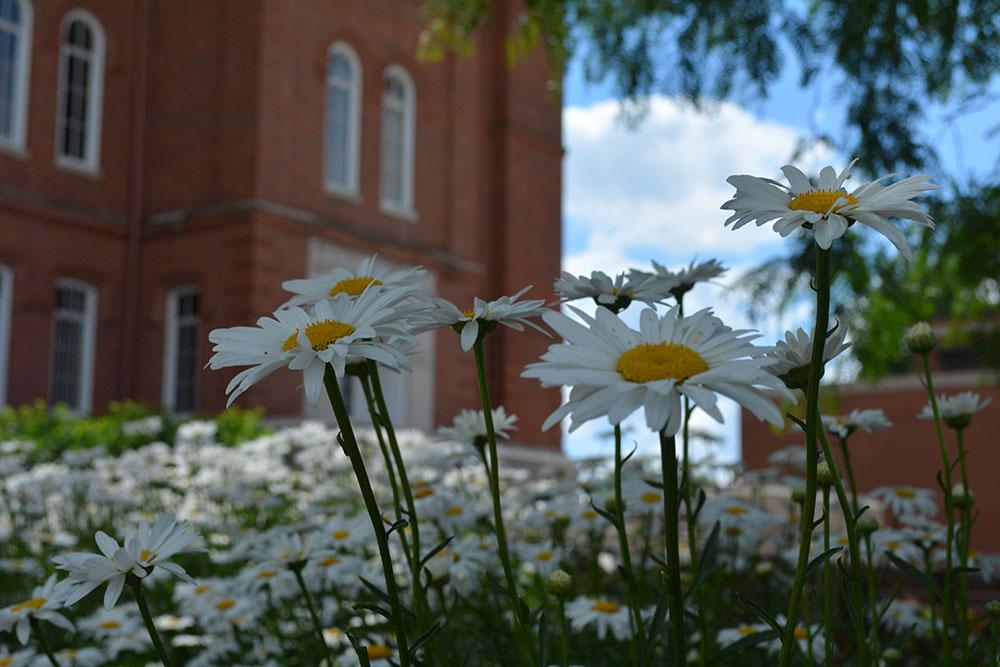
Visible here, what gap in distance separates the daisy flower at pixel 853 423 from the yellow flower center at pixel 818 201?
79 cm

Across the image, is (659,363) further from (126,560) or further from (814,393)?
(126,560)

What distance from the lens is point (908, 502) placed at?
139 inches

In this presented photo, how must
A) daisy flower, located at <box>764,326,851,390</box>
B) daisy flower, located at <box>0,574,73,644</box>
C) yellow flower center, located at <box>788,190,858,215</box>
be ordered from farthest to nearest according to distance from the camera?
daisy flower, located at <box>0,574,73,644</box>, daisy flower, located at <box>764,326,851,390</box>, yellow flower center, located at <box>788,190,858,215</box>

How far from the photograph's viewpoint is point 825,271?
54.5 inches

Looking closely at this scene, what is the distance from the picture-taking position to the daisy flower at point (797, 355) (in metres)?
1.60

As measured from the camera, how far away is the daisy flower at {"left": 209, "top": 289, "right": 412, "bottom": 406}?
150 cm

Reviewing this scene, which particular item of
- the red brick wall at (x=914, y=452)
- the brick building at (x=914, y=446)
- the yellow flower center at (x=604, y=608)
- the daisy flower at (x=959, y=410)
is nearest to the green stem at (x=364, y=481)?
the daisy flower at (x=959, y=410)

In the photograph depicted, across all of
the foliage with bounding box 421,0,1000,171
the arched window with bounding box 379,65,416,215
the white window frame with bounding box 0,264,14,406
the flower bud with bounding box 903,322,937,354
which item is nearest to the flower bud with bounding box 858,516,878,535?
the flower bud with bounding box 903,322,937,354

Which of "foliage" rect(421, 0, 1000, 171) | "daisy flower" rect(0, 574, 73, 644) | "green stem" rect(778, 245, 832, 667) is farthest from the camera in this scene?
"foliage" rect(421, 0, 1000, 171)

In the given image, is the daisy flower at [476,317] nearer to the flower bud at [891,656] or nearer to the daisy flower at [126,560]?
the daisy flower at [126,560]

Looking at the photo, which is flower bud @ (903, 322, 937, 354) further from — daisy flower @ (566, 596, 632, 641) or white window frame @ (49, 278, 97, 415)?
white window frame @ (49, 278, 97, 415)

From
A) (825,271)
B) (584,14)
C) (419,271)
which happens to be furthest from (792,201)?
(584,14)

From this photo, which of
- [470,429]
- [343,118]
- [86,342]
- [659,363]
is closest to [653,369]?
[659,363]

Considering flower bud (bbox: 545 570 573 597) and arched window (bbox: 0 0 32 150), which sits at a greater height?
arched window (bbox: 0 0 32 150)
